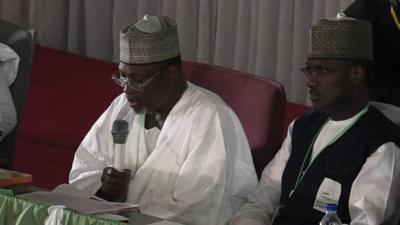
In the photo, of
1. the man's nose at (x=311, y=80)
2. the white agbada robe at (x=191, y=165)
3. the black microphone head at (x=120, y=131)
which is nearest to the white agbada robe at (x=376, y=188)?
the man's nose at (x=311, y=80)

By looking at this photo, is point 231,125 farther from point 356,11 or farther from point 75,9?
point 75,9

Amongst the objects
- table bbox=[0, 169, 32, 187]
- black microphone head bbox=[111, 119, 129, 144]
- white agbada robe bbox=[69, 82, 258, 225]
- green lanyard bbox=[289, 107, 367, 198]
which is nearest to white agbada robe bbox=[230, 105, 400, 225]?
green lanyard bbox=[289, 107, 367, 198]

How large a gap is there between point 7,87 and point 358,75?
1505 mm

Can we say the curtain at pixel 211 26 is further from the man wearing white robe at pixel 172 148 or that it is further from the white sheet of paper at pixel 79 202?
the white sheet of paper at pixel 79 202

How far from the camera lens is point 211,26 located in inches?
173

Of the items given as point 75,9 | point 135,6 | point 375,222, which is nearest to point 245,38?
point 135,6

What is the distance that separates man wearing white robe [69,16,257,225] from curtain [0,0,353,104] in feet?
3.51

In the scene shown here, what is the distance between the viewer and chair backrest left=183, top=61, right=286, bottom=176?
316 centimetres

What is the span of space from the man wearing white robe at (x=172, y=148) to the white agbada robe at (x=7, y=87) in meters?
0.42

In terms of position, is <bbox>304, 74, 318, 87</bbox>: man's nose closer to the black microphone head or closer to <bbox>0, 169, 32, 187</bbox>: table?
the black microphone head

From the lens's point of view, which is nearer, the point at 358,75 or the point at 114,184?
the point at 358,75

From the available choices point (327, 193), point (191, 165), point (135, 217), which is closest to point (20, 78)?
point (191, 165)

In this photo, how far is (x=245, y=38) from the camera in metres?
4.25

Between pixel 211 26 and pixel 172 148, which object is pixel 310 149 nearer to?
pixel 172 148
